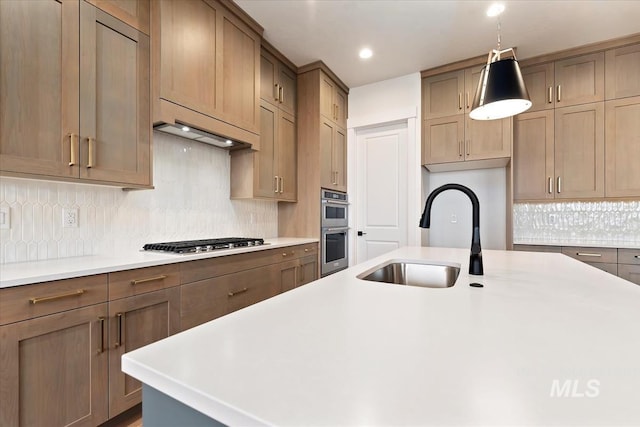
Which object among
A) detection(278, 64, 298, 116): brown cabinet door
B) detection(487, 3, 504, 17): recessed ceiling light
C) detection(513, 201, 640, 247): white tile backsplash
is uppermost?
detection(487, 3, 504, 17): recessed ceiling light

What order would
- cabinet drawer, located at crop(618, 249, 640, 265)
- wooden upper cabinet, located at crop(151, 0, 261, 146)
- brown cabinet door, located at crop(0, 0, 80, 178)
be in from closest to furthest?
brown cabinet door, located at crop(0, 0, 80, 178) → wooden upper cabinet, located at crop(151, 0, 261, 146) → cabinet drawer, located at crop(618, 249, 640, 265)

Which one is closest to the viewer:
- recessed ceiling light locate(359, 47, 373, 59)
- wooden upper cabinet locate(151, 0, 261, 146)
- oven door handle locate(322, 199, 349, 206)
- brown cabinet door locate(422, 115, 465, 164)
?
wooden upper cabinet locate(151, 0, 261, 146)

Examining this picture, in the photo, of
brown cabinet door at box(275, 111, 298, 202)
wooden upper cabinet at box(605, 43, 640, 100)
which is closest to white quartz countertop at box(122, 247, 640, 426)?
brown cabinet door at box(275, 111, 298, 202)

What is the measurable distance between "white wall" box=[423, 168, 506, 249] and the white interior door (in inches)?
12.9

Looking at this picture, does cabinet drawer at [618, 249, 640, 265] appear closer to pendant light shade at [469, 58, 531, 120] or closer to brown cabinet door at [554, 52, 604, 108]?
brown cabinet door at [554, 52, 604, 108]

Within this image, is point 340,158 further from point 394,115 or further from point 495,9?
point 495,9

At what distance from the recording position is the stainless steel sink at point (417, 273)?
1.54 m

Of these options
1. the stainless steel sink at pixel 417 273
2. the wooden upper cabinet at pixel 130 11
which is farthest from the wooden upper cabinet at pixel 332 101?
the stainless steel sink at pixel 417 273

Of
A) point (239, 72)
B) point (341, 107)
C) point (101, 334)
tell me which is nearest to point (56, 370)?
point (101, 334)

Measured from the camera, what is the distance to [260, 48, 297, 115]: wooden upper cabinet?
9.51ft

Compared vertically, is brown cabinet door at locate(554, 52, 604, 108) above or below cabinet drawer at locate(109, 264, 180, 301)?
above

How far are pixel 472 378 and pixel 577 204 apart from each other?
3.68m

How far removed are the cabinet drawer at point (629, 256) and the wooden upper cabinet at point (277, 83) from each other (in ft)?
11.2

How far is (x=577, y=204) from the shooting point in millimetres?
3127
